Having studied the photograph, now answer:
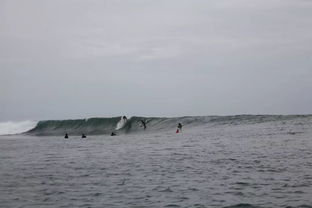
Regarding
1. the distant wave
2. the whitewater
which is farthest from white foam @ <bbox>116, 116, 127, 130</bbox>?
the whitewater

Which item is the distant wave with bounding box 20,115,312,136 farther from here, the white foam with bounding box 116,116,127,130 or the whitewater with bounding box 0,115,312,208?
the whitewater with bounding box 0,115,312,208

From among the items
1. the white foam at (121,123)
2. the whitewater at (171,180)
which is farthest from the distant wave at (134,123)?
the whitewater at (171,180)

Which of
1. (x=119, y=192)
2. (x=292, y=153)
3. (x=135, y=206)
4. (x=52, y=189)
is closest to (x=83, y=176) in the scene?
(x=52, y=189)

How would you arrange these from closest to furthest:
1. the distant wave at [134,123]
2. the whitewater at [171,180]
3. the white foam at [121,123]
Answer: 1. the whitewater at [171,180]
2. the distant wave at [134,123]
3. the white foam at [121,123]

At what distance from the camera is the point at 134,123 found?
5222 cm

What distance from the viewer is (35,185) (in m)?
10.9

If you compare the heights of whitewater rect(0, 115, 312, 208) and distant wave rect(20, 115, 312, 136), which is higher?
distant wave rect(20, 115, 312, 136)

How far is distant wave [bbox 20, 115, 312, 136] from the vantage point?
4350cm

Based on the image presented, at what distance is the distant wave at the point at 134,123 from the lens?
4350 cm

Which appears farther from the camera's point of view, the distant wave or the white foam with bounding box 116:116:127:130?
the white foam with bounding box 116:116:127:130

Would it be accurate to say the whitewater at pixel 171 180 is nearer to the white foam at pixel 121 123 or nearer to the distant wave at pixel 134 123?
the distant wave at pixel 134 123

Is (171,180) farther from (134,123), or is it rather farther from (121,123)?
(121,123)

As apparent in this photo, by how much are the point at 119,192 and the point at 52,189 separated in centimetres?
185

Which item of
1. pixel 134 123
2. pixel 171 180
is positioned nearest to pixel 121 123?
pixel 134 123
